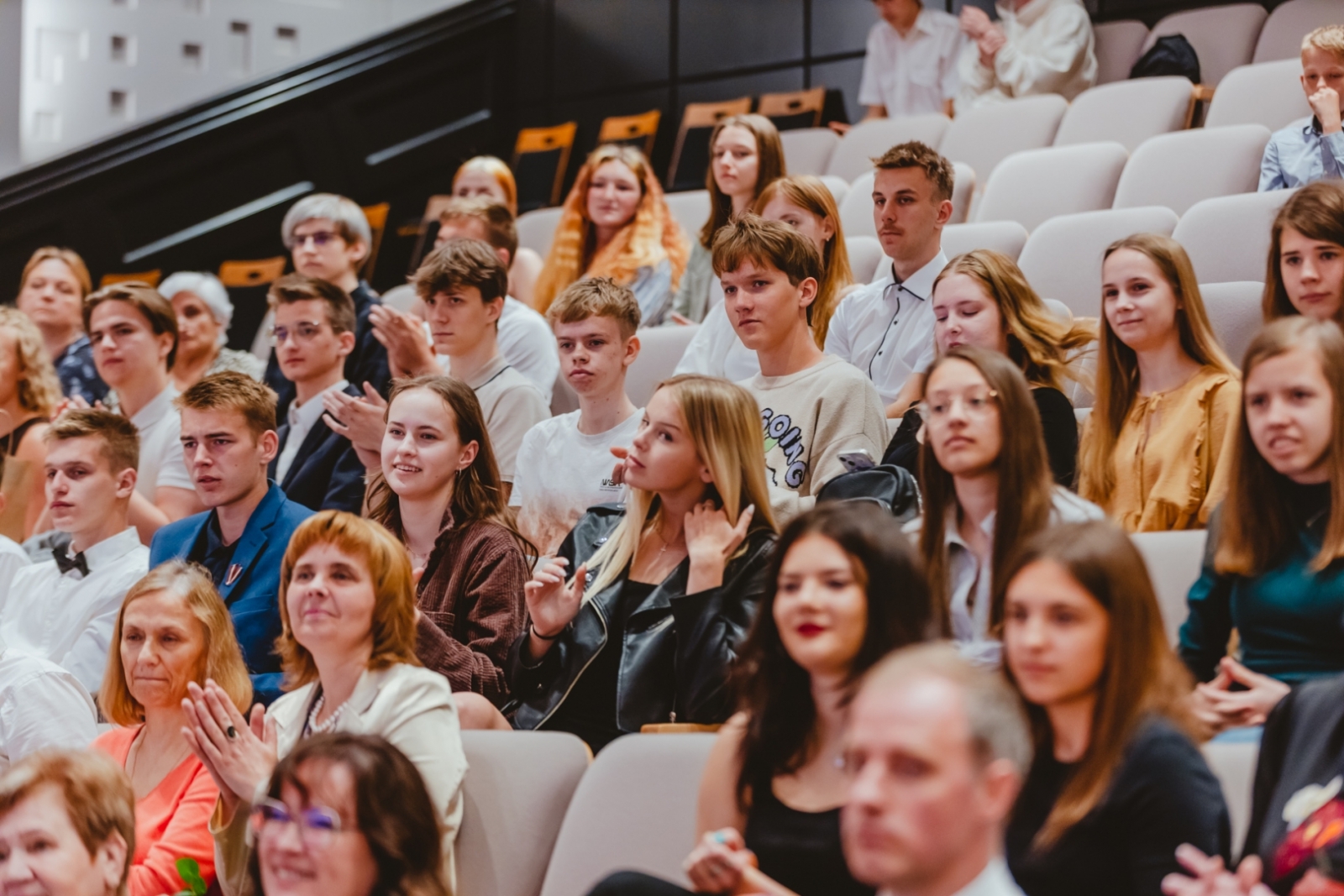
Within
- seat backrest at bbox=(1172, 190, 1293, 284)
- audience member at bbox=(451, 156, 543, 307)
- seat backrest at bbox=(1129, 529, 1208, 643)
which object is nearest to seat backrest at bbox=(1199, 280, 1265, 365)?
seat backrest at bbox=(1172, 190, 1293, 284)

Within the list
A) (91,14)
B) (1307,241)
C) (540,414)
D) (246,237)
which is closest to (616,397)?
(540,414)

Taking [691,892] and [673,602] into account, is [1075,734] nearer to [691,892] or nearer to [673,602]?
[691,892]

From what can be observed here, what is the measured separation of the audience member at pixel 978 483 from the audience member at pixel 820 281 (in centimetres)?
110

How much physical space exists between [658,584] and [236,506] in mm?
863

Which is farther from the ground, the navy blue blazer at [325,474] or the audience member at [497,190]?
the audience member at [497,190]

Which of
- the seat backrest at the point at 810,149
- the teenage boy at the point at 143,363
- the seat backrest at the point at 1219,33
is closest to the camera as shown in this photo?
the teenage boy at the point at 143,363

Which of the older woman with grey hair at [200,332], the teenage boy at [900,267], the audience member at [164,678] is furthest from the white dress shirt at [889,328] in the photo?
A: the older woman with grey hair at [200,332]

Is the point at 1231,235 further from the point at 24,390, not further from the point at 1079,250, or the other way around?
the point at 24,390

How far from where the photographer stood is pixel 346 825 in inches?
56.9

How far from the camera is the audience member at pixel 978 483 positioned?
1726mm

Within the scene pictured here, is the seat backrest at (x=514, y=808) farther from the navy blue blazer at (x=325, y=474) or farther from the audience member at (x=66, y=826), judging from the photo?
the navy blue blazer at (x=325, y=474)

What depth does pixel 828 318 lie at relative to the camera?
2.98 meters

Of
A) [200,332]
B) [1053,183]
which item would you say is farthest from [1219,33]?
[200,332]

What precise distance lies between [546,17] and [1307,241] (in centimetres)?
427
